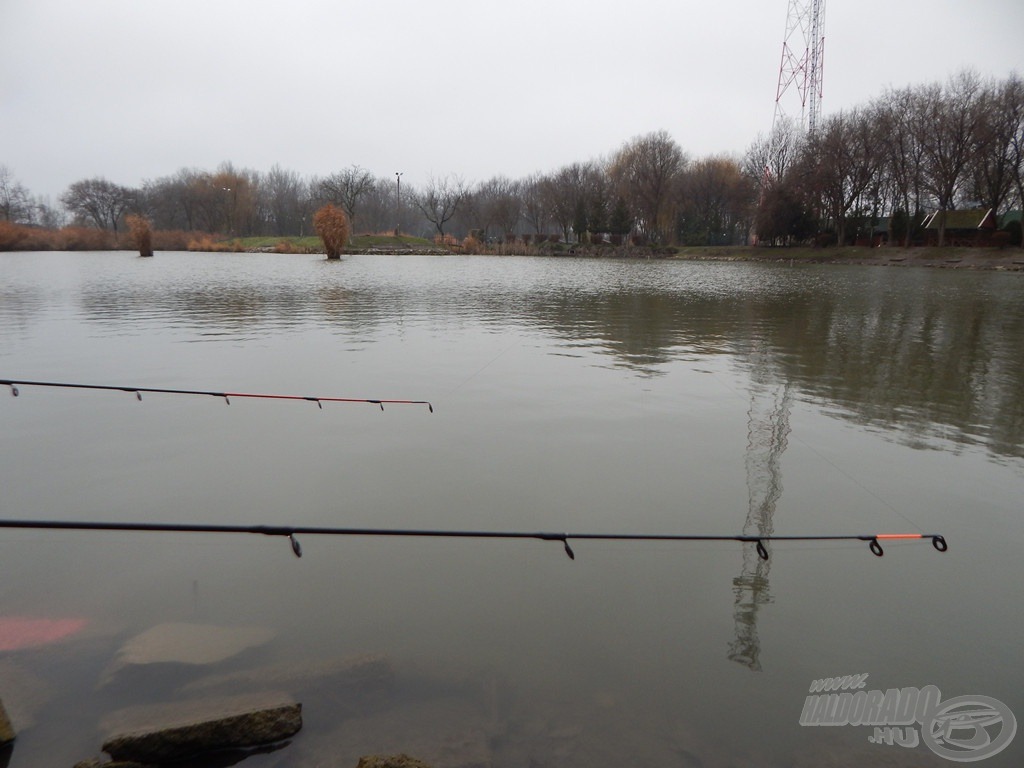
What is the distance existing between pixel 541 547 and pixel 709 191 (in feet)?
260

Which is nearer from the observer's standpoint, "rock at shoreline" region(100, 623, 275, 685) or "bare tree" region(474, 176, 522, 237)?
"rock at shoreline" region(100, 623, 275, 685)

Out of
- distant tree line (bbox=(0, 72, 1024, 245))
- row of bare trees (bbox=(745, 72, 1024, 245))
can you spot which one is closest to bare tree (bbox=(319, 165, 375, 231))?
distant tree line (bbox=(0, 72, 1024, 245))

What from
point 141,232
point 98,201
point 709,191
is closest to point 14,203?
point 98,201

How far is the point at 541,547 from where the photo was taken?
4168 millimetres

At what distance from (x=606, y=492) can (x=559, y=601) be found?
58.8 inches

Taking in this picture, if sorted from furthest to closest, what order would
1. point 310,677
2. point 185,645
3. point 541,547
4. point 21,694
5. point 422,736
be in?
point 541,547 → point 185,645 → point 310,677 → point 21,694 → point 422,736

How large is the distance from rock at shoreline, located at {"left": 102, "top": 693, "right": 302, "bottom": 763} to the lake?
0.09 metres

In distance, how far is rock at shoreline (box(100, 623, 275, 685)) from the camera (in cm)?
297

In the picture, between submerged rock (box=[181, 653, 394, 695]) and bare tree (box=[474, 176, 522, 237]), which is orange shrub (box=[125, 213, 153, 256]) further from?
submerged rock (box=[181, 653, 394, 695])

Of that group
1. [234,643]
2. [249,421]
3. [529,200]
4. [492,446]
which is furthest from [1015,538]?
[529,200]

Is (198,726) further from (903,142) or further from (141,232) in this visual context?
(903,142)

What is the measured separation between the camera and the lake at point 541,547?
8.93 ft

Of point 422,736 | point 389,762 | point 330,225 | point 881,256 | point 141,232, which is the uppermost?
point 330,225

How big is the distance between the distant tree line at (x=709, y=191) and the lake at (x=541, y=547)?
48812 millimetres
